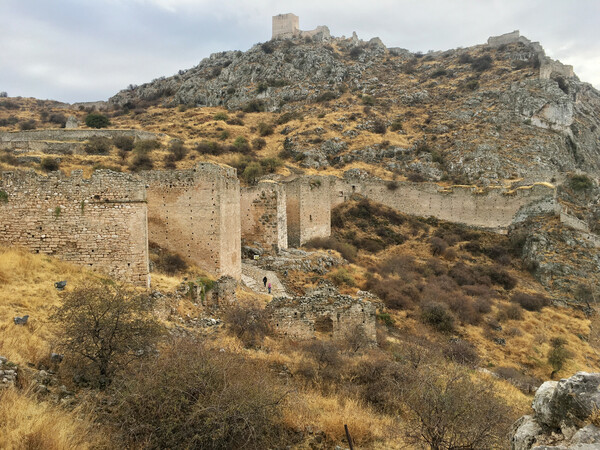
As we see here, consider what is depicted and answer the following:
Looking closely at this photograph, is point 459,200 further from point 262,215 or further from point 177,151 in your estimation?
point 177,151

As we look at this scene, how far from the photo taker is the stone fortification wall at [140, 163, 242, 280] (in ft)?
38.4

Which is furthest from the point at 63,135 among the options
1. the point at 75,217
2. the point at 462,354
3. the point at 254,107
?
the point at 462,354

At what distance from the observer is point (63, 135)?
3372 centimetres

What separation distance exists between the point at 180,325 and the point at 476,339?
38.7 ft

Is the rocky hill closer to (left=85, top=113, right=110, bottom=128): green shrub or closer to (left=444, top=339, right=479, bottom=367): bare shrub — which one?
(left=85, top=113, right=110, bottom=128): green shrub

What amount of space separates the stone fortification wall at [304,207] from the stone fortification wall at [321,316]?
1336cm

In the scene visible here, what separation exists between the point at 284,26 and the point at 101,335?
80506mm

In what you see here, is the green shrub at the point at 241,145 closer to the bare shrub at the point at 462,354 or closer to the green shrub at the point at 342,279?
the green shrub at the point at 342,279

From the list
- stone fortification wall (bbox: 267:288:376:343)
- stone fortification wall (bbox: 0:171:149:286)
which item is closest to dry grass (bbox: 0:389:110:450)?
stone fortification wall (bbox: 0:171:149:286)

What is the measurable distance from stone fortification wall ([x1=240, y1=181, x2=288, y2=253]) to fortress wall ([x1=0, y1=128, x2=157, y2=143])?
20814mm

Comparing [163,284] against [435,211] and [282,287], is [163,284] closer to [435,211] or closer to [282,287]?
[282,287]

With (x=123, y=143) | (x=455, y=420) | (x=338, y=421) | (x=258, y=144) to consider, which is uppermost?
(x=258, y=144)

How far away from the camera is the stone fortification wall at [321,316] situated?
→ 9.38m

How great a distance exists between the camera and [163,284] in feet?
29.2
